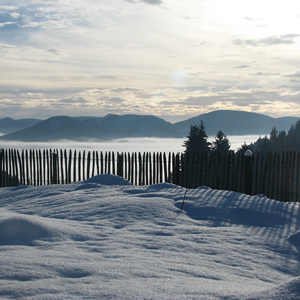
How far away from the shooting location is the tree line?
99.6 ft

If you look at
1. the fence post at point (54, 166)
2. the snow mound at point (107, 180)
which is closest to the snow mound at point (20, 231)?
the snow mound at point (107, 180)

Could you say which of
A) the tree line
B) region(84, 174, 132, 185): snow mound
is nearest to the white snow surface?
region(84, 174, 132, 185): snow mound

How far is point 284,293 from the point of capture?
7.68 ft

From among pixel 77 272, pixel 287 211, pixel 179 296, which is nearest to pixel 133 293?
pixel 179 296

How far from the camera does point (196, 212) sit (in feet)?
19.7

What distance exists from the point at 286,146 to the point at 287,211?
163 feet

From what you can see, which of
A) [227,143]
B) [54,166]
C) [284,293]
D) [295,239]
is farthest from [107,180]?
[227,143]

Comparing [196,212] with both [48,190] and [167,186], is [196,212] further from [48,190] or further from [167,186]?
[48,190]

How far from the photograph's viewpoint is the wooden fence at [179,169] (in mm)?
9844

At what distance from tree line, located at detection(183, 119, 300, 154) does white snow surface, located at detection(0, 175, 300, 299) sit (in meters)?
5.34

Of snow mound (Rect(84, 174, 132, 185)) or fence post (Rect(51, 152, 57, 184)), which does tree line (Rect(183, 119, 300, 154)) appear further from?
fence post (Rect(51, 152, 57, 184))

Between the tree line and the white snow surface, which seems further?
the tree line

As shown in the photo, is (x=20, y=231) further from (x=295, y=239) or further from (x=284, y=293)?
(x=295, y=239)

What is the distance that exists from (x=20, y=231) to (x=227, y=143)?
35.1 m
